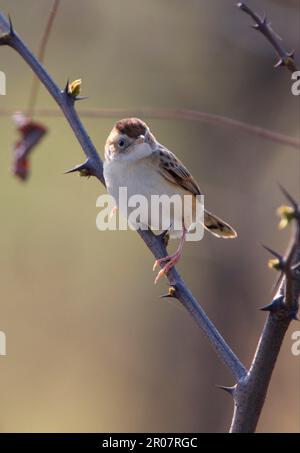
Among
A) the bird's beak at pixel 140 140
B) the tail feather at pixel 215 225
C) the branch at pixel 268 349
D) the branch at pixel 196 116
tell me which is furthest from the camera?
the tail feather at pixel 215 225

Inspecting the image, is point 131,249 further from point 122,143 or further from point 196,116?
point 196,116

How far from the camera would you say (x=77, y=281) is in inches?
392

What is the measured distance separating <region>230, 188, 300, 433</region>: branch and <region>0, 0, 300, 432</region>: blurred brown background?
616cm

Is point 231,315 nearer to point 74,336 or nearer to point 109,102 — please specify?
point 74,336

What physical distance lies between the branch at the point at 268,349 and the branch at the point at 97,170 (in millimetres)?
97

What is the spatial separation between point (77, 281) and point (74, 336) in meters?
0.76

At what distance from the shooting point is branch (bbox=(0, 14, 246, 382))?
2629 millimetres

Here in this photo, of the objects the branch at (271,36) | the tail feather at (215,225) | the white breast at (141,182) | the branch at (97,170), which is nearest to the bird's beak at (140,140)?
the white breast at (141,182)

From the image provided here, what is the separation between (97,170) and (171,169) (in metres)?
1.62

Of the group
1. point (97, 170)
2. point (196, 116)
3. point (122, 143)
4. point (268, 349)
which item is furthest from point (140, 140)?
point (268, 349)

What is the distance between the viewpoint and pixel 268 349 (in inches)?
93.9

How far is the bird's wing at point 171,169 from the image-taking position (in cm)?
477

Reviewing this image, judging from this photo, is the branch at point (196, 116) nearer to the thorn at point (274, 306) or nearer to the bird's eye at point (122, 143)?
the thorn at point (274, 306)
